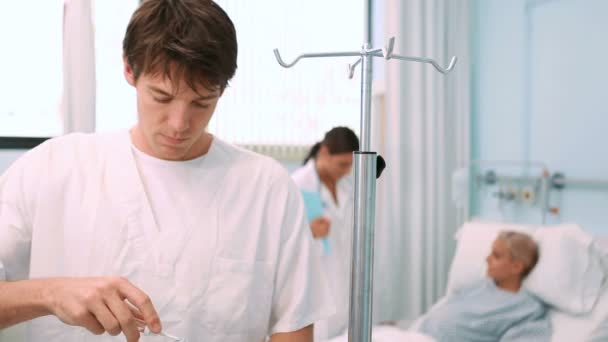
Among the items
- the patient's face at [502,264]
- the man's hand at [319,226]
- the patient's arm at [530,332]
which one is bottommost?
the patient's arm at [530,332]

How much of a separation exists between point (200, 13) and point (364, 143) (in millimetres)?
457

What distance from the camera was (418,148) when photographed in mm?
3146

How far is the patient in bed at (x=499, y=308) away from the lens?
228 centimetres

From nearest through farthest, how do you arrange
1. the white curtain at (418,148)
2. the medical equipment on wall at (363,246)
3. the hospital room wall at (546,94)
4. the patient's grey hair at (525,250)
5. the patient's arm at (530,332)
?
the medical equipment on wall at (363,246), the patient's arm at (530,332), the patient's grey hair at (525,250), the hospital room wall at (546,94), the white curtain at (418,148)

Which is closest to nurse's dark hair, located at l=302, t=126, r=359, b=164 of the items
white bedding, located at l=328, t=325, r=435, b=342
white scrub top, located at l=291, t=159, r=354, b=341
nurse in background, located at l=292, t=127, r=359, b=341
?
nurse in background, located at l=292, t=127, r=359, b=341

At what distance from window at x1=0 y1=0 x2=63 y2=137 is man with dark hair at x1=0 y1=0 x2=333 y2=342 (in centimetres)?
122

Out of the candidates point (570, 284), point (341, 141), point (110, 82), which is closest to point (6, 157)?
point (110, 82)

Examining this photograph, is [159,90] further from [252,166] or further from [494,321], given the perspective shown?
[494,321]

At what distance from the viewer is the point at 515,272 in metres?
2.46

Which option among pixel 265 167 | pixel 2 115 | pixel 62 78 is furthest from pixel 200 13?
pixel 2 115

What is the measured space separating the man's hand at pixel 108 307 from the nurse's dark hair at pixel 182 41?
1.28 ft

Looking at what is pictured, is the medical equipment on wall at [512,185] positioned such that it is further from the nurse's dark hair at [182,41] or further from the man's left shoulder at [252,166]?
the nurse's dark hair at [182,41]

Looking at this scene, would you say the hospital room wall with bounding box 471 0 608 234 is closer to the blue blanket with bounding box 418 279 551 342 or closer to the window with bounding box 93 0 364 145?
the blue blanket with bounding box 418 279 551 342

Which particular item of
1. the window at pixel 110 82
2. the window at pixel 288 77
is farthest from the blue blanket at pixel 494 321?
the window at pixel 110 82
